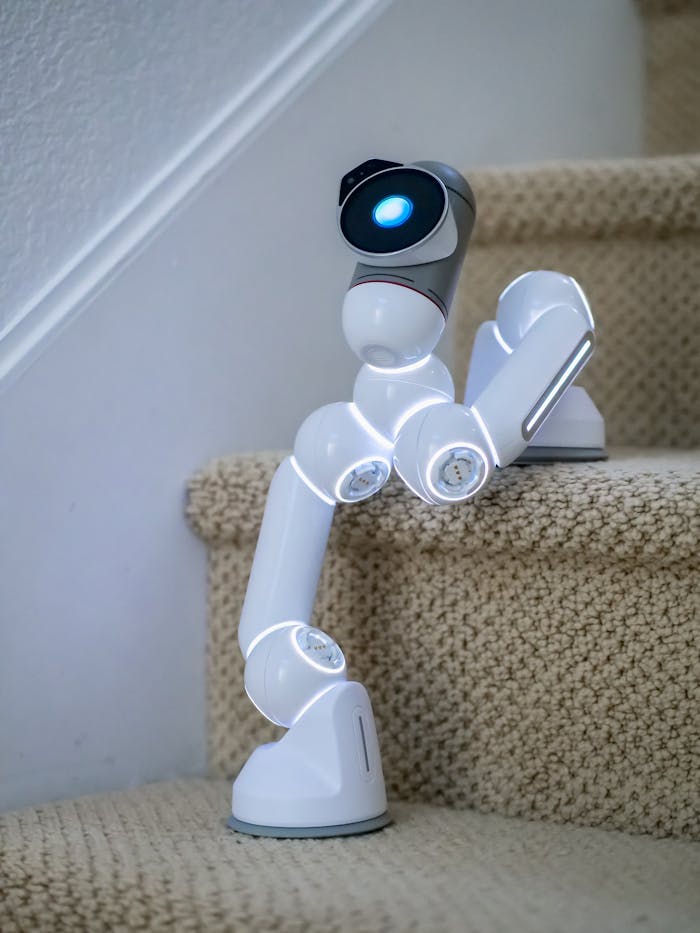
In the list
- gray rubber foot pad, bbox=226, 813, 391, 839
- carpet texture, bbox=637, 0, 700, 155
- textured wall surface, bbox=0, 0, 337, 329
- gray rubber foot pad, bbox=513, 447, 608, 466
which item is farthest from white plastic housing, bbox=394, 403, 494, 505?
carpet texture, bbox=637, 0, 700, 155

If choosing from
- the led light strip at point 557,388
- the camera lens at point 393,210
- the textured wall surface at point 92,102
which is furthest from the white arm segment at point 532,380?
the textured wall surface at point 92,102

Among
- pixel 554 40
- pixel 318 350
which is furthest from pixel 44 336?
pixel 554 40

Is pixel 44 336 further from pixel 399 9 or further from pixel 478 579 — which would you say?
pixel 399 9

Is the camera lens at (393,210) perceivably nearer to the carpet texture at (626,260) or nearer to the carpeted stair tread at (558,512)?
the carpeted stair tread at (558,512)

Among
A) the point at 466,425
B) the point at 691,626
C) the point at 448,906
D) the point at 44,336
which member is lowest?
the point at 448,906

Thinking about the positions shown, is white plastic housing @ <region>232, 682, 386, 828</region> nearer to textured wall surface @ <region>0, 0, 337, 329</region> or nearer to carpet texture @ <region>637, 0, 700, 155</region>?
textured wall surface @ <region>0, 0, 337, 329</region>

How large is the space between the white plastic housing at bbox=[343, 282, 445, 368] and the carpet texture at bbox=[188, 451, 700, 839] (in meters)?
0.14

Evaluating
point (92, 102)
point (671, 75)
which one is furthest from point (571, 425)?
point (671, 75)

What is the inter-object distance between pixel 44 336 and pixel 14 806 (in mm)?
357

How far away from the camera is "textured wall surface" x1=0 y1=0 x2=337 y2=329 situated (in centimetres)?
86

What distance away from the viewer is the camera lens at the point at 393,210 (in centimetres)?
72

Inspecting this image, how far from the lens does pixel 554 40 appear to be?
1341 mm

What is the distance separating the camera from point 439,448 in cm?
72

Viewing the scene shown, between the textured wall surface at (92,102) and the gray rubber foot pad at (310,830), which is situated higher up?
the textured wall surface at (92,102)
